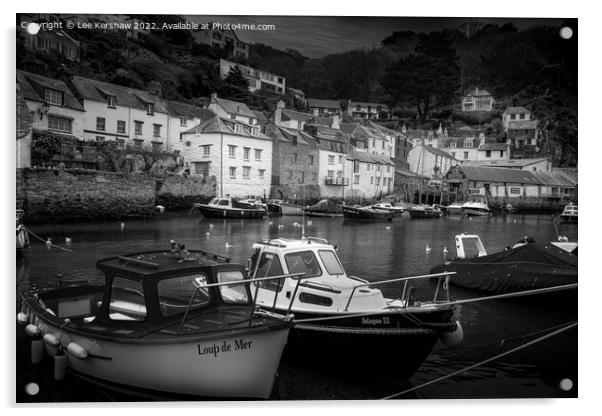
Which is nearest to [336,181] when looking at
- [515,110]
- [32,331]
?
[515,110]

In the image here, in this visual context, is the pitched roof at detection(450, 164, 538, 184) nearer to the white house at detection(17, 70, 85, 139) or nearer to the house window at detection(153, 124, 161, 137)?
the house window at detection(153, 124, 161, 137)

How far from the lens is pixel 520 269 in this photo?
9.23m

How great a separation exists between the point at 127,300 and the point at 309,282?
2.08 meters

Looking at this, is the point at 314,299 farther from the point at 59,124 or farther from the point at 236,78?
the point at 59,124

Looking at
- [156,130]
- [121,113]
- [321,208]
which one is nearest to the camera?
[121,113]

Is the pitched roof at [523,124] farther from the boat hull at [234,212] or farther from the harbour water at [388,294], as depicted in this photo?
the boat hull at [234,212]

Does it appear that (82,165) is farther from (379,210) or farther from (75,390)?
(379,210)

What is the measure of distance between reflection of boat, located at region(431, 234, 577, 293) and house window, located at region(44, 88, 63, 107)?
833 centimetres

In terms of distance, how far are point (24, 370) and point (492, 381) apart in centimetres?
500

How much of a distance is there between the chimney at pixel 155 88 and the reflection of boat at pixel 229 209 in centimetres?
407

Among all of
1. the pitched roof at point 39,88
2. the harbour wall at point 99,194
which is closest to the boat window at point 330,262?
the pitched roof at point 39,88

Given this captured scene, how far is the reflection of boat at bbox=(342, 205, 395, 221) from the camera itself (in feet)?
65.8

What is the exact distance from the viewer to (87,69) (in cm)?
1066

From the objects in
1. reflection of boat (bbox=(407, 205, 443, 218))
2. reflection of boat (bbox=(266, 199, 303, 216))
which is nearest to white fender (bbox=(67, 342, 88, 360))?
reflection of boat (bbox=(266, 199, 303, 216))
